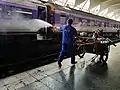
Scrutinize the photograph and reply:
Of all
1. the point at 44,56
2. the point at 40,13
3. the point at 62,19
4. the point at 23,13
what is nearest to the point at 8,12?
the point at 23,13

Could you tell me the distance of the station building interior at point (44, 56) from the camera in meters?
3.13

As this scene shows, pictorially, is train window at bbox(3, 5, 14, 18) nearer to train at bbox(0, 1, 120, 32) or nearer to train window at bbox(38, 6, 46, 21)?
train at bbox(0, 1, 120, 32)

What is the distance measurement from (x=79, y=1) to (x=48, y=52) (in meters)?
18.6

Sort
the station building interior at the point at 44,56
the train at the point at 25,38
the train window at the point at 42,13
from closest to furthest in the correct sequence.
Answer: the station building interior at the point at 44,56 < the train at the point at 25,38 < the train window at the point at 42,13

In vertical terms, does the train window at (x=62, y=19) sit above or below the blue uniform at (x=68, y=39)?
above

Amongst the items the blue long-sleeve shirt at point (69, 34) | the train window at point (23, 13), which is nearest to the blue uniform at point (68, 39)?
the blue long-sleeve shirt at point (69, 34)

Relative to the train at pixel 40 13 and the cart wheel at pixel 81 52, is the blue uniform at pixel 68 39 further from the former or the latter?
the train at pixel 40 13

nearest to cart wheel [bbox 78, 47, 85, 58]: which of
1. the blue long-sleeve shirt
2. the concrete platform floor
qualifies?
the blue long-sleeve shirt

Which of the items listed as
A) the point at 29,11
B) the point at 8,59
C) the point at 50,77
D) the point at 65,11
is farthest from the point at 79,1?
the point at 50,77

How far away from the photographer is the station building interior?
313 cm

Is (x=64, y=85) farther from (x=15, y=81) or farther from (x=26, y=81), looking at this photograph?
(x=15, y=81)

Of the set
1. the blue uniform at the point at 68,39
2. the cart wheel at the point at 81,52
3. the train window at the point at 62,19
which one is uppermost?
the train window at the point at 62,19

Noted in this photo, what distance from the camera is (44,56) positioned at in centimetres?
657

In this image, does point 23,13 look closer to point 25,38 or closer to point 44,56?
point 25,38
